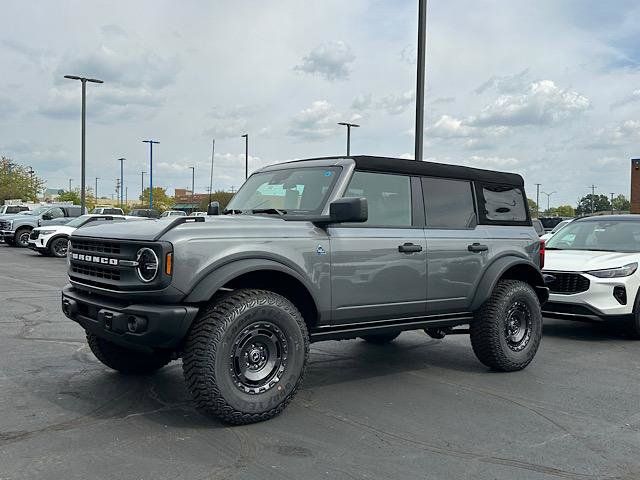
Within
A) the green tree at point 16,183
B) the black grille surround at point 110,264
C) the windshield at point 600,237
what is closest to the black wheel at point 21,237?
the windshield at point 600,237

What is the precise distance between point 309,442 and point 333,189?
6.70 feet

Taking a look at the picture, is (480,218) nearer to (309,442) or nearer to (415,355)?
(415,355)

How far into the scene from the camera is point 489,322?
5977mm

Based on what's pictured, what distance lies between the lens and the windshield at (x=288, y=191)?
527 centimetres

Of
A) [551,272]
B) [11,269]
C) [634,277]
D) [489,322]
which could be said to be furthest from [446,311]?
[11,269]

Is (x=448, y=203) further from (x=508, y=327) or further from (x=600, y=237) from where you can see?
(x=600, y=237)

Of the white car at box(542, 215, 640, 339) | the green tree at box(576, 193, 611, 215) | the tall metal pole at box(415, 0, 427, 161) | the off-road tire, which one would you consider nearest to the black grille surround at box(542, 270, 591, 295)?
the white car at box(542, 215, 640, 339)

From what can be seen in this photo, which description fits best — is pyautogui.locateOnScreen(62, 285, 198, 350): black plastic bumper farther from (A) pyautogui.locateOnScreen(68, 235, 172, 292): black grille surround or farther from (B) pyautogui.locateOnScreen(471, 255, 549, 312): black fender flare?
(B) pyautogui.locateOnScreen(471, 255, 549, 312): black fender flare

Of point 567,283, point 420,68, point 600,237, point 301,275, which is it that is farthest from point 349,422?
point 420,68

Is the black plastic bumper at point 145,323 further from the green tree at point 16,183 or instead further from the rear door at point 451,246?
the green tree at point 16,183

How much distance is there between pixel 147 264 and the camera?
426cm

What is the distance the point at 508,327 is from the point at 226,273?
126 inches

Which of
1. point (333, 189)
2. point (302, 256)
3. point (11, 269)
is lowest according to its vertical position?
point (11, 269)

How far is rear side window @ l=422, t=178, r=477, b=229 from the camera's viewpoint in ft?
19.2
